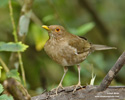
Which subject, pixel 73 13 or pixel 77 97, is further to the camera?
pixel 73 13

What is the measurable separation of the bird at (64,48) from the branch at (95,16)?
240 cm

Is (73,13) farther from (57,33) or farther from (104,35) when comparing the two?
(57,33)

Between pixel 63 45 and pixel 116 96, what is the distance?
1873mm

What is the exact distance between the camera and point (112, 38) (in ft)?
26.3

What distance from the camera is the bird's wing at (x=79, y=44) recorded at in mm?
5253

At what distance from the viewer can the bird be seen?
195 inches

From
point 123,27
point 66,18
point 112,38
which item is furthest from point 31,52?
point 123,27

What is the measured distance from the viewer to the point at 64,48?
5.05 meters

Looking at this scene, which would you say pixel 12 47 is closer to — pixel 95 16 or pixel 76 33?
pixel 76 33

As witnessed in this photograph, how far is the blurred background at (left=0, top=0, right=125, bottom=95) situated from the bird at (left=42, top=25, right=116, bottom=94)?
67cm

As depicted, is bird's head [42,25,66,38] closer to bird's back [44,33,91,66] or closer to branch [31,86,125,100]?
bird's back [44,33,91,66]

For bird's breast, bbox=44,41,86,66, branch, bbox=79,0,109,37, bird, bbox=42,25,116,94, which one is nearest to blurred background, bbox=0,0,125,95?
branch, bbox=79,0,109,37

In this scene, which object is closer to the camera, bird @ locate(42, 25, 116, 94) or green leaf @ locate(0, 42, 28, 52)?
green leaf @ locate(0, 42, 28, 52)

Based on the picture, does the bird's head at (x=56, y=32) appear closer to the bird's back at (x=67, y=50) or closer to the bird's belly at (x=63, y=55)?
the bird's back at (x=67, y=50)
